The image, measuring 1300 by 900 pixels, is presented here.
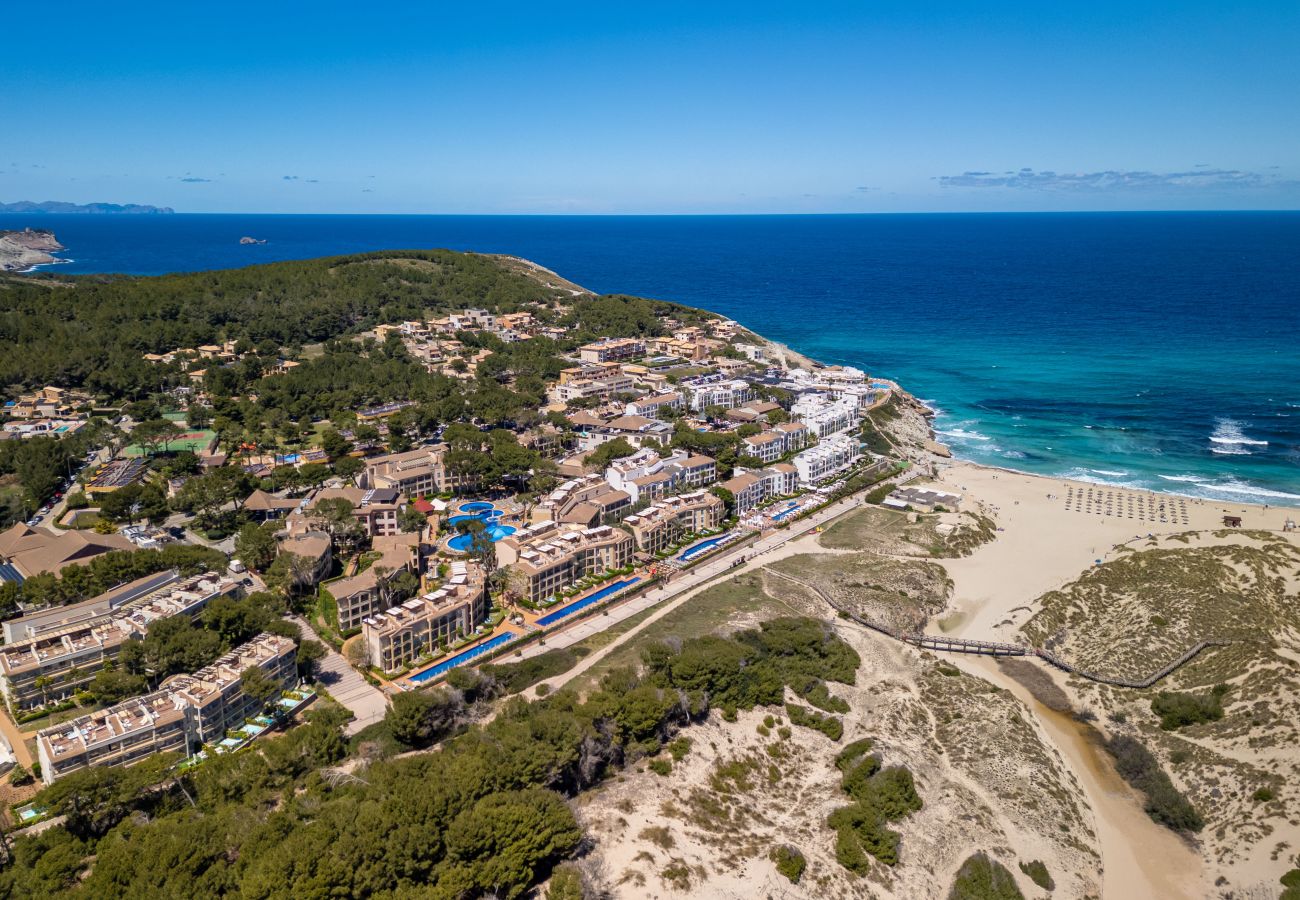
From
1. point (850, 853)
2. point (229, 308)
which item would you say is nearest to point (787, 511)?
point (850, 853)

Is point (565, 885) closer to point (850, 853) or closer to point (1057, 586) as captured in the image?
point (850, 853)

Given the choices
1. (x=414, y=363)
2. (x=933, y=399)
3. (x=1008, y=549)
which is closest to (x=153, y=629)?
(x=1008, y=549)

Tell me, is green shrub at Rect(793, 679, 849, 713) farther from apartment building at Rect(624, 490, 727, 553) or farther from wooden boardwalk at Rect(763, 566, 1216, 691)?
apartment building at Rect(624, 490, 727, 553)

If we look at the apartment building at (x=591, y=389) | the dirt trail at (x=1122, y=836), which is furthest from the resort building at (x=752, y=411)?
the dirt trail at (x=1122, y=836)

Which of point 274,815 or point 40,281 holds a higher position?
point 40,281

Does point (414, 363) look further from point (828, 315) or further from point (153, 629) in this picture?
point (828, 315)

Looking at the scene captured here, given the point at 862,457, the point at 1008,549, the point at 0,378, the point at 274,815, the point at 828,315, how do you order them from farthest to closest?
the point at 828,315
the point at 0,378
the point at 862,457
the point at 1008,549
the point at 274,815

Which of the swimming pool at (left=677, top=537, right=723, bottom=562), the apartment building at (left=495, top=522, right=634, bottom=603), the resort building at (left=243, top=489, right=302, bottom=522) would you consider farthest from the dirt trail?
the resort building at (left=243, top=489, right=302, bottom=522)
